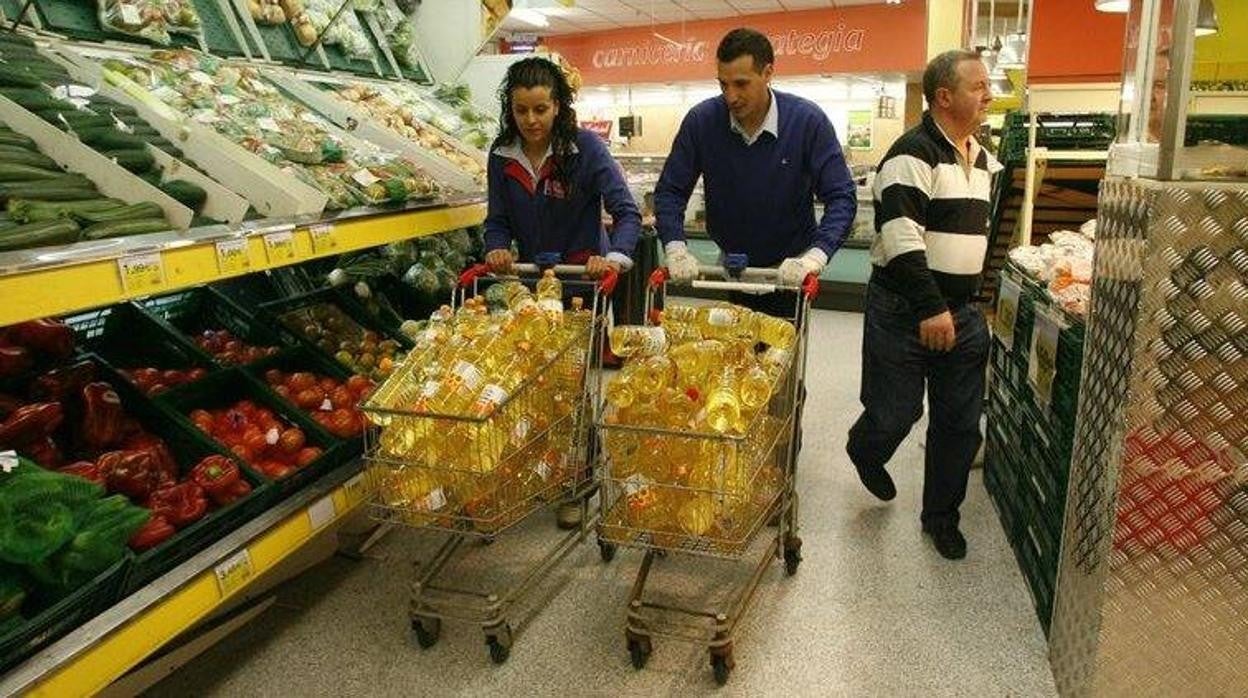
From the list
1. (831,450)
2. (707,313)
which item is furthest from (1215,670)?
(831,450)

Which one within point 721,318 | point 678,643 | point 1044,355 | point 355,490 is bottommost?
point 678,643

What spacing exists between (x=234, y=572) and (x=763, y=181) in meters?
2.13

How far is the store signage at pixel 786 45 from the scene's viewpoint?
12992 mm

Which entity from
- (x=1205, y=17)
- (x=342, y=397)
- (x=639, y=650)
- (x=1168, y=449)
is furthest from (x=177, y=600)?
(x=1205, y=17)

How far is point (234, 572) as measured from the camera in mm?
2008

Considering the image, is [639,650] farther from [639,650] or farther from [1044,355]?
[1044,355]

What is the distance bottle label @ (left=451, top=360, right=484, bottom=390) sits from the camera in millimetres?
2129

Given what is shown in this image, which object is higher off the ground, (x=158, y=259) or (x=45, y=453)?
(x=158, y=259)

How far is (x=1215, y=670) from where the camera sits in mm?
1771

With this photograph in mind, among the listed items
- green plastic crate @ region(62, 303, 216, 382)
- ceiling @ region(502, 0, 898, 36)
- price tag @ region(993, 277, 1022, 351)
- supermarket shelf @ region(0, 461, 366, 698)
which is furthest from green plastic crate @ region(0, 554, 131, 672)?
ceiling @ region(502, 0, 898, 36)

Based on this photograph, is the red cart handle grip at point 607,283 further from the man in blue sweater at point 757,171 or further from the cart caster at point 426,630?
the cart caster at point 426,630

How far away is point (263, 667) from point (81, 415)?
82cm

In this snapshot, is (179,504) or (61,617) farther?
(179,504)

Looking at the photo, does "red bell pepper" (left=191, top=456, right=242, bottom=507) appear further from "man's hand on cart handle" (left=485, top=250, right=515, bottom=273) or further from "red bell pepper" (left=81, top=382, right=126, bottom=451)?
"man's hand on cart handle" (left=485, top=250, right=515, bottom=273)
